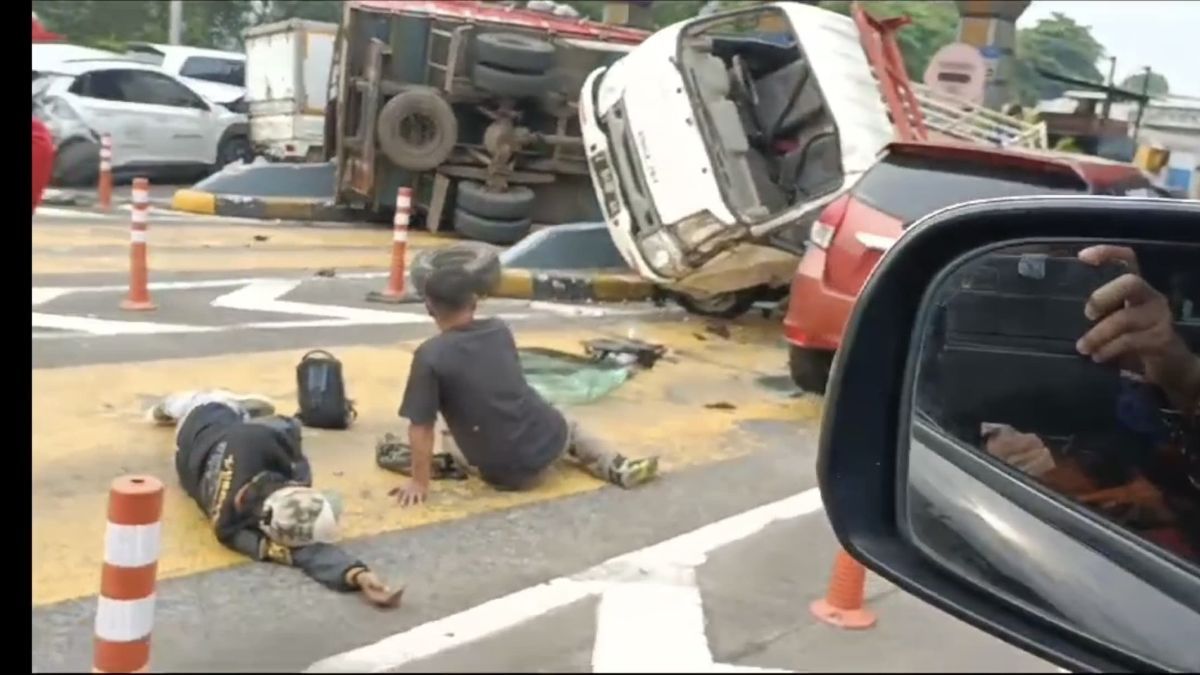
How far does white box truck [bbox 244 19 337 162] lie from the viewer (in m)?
18.1

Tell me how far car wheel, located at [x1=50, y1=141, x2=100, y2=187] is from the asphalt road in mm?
8075

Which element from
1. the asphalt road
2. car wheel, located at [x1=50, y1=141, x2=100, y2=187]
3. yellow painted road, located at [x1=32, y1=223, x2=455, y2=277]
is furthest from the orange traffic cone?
car wheel, located at [x1=50, y1=141, x2=100, y2=187]

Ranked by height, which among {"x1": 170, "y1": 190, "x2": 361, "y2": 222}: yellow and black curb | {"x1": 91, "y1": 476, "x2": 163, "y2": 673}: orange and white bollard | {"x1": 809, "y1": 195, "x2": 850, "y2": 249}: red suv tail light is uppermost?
{"x1": 809, "y1": 195, "x2": 850, "y2": 249}: red suv tail light

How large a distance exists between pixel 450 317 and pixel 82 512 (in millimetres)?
1462

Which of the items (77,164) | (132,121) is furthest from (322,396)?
(132,121)

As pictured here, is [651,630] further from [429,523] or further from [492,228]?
[492,228]

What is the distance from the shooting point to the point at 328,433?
6.44 metres

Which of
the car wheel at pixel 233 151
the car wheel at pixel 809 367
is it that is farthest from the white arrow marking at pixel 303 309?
the car wheel at pixel 233 151

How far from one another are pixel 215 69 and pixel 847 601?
21.3 m

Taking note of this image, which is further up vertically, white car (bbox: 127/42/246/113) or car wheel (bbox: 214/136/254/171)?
white car (bbox: 127/42/246/113)

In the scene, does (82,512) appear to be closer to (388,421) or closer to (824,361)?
(388,421)

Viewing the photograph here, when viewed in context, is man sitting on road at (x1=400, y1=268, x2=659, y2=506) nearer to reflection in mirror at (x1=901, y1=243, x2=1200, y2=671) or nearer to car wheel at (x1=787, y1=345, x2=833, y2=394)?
car wheel at (x1=787, y1=345, x2=833, y2=394)

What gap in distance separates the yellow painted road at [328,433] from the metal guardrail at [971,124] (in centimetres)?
233
